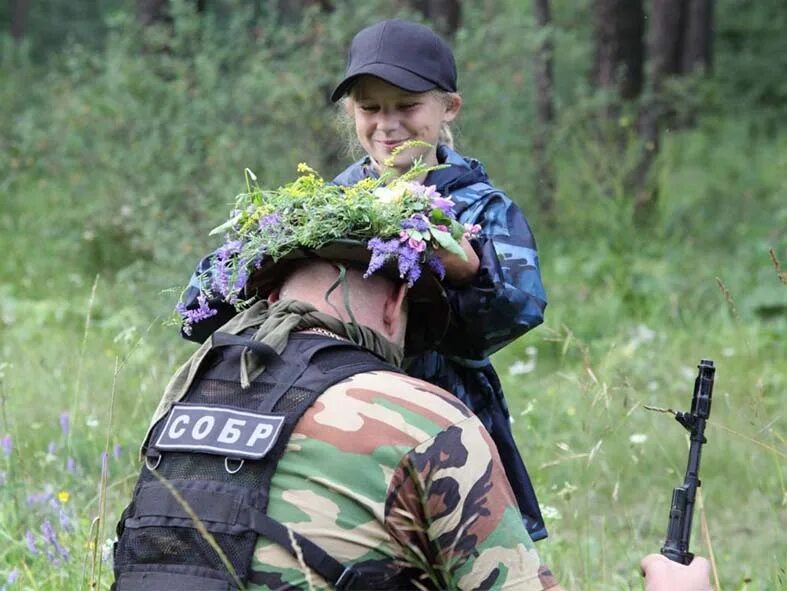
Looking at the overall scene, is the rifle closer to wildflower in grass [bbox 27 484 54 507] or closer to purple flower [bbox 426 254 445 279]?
purple flower [bbox 426 254 445 279]

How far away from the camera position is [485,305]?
301 cm

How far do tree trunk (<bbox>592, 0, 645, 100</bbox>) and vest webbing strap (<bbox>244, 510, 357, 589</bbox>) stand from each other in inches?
426

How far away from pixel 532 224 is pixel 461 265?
7.72 meters

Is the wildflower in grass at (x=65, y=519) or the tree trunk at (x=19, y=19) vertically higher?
the tree trunk at (x=19, y=19)

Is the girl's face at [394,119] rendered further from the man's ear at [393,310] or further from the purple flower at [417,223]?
the man's ear at [393,310]

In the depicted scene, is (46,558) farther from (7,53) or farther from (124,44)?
(7,53)

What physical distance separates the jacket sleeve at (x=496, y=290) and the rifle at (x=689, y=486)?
51 cm

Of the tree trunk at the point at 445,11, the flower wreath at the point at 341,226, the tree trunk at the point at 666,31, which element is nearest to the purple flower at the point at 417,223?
the flower wreath at the point at 341,226

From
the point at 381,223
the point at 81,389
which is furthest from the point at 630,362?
the point at 381,223

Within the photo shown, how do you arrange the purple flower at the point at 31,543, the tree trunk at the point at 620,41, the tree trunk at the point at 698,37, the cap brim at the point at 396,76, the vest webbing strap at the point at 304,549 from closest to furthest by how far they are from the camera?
the vest webbing strap at the point at 304,549 < the cap brim at the point at 396,76 < the purple flower at the point at 31,543 < the tree trunk at the point at 620,41 < the tree trunk at the point at 698,37

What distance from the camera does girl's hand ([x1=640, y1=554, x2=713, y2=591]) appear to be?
2.41 metres

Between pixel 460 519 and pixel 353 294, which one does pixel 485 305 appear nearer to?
pixel 353 294

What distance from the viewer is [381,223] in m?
2.66

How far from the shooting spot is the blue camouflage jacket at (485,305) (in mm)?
3037
